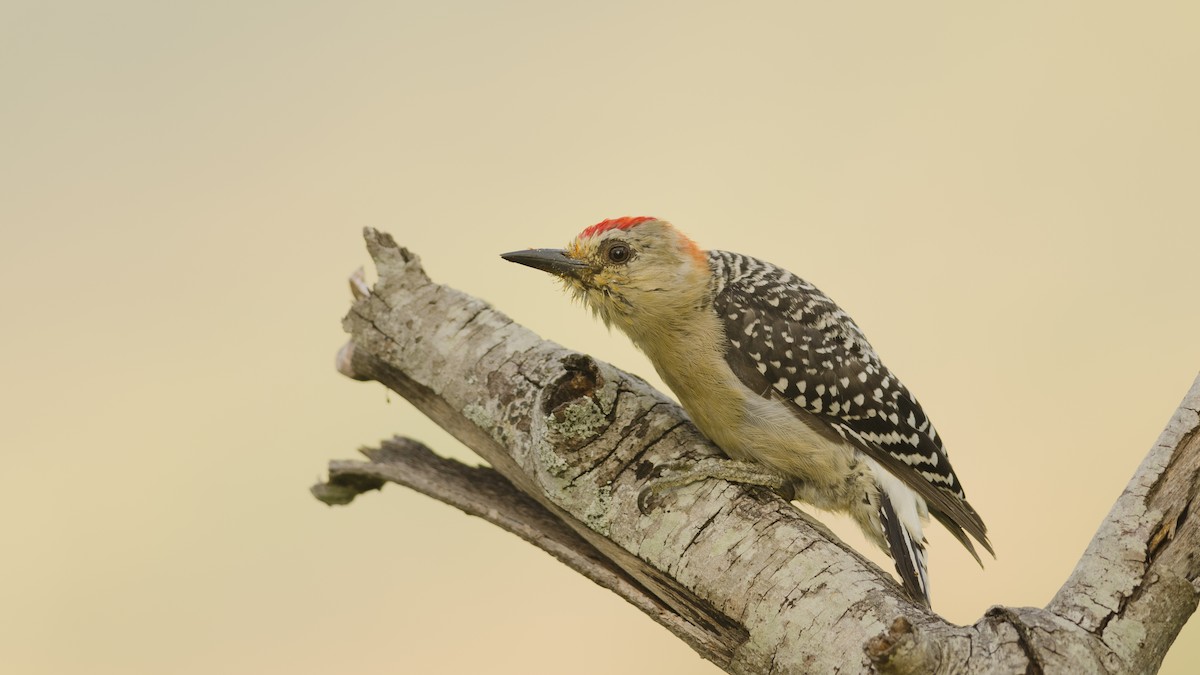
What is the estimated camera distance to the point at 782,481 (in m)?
4.38

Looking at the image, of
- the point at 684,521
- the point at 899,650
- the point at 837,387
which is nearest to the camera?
the point at 899,650

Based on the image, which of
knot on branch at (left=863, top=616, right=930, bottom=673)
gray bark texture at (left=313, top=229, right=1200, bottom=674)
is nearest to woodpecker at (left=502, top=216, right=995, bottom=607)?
gray bark texture at (left=313, top=229, right=1200, bottom=674)

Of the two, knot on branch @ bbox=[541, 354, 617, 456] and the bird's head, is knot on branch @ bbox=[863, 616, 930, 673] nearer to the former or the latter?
knot on branch @ bbox=[541, 354, 617, 456]

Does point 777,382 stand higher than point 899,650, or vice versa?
point 777,382

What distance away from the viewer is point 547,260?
4.75 m

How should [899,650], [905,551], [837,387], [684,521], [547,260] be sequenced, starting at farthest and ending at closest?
[547,260], [837,387], [905,551], [684,521], [899,650]

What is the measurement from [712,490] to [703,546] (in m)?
0.31

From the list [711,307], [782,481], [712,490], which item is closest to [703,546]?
[712,490]

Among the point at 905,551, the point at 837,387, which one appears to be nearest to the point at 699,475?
the point at 837,387

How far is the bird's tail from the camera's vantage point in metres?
4.20

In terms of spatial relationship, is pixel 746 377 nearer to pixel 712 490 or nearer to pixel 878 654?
pixel 712 490

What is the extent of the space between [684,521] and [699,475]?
24 centimetres

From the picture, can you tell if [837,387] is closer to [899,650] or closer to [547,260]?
[547,260]

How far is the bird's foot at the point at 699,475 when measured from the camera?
416 centimetres
